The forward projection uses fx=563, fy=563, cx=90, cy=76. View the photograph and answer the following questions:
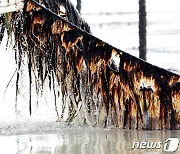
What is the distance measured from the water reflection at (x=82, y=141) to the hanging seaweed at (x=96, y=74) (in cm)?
22

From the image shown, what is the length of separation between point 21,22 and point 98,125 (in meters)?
1.46

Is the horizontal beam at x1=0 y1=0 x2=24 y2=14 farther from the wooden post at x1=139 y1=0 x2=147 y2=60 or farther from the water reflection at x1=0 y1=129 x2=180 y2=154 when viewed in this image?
the wooden post at x1=139 y1=0 x2=147 y2=60

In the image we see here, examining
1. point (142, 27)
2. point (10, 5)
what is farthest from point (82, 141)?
point (142, 27)

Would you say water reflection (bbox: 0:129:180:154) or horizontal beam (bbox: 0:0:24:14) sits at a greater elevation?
horizontal beam (bbox: 0:0:24:14)

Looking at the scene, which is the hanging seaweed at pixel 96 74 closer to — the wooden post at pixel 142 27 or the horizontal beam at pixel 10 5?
the horizontal beam at pixel 10 5

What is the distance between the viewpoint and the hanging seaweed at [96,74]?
610 cm

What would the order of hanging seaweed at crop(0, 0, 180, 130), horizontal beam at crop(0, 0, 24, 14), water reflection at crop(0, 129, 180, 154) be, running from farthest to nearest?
horizontal beam at crop(0, 0, 24, 14)
hanging seaweed at crop(0, 0, 180, 130)
water reflection at crop(0, 129, 180, 154)

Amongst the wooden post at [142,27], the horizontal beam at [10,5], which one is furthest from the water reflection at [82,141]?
the wooden post at [142,27]

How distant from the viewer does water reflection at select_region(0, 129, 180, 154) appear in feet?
15.8

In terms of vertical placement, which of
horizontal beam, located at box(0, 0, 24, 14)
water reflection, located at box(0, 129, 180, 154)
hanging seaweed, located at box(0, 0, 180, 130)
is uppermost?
horizontal beam, located at box(0, 0, 24, 14)

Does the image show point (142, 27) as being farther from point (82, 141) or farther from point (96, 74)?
point (82, 141)

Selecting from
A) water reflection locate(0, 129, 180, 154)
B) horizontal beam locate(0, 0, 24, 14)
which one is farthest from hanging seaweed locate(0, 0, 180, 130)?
water reflection locate(0, 129, 180, 154)

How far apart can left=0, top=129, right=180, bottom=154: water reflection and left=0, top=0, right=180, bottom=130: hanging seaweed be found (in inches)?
8.6

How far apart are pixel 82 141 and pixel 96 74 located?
39.2 inches
